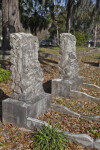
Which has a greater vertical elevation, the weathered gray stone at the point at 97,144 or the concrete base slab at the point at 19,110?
the concrete base slab at the point at 19,110

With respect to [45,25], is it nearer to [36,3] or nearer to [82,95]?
[36,3]

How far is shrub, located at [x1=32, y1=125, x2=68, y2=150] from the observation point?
3796mm

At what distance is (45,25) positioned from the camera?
25.0 m

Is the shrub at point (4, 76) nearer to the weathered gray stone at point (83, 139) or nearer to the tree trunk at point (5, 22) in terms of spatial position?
the weathered gray stone at point (83, 139)

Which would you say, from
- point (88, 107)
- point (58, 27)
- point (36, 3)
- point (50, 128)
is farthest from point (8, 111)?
point (58, 27)

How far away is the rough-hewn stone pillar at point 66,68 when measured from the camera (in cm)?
718

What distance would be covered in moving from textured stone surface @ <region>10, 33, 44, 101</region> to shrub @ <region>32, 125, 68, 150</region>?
1180mm

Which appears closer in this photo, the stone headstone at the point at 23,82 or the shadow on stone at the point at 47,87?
the stone headstone at the point at 23,82

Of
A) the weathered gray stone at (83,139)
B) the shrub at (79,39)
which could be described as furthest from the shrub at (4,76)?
the shrub at (79,39)

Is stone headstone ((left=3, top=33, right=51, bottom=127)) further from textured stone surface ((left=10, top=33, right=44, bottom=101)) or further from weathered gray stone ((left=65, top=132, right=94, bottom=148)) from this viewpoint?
weathered gray stone ((left=65, top=132, right=94, bottom=148))

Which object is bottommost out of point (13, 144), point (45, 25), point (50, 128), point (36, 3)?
point (13, 144)

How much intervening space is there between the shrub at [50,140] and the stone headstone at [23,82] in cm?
78

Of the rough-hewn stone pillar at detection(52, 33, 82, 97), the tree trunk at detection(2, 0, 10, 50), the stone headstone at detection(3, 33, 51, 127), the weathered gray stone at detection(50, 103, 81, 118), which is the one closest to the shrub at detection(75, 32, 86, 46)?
the tree trunk at detection(2, 0, 10, 50)

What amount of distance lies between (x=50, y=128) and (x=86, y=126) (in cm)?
122
